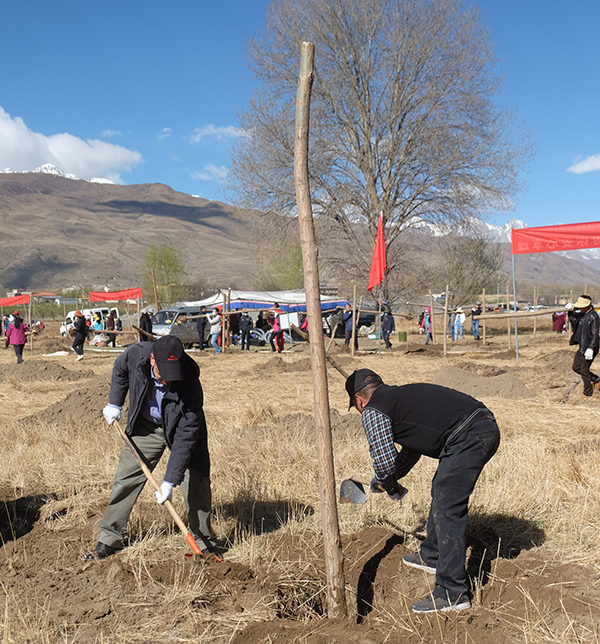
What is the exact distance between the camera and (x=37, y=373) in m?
13.6

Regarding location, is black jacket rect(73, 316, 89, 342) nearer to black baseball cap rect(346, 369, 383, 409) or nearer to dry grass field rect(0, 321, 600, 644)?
dry grass field rect(0, 321, 600, 644)

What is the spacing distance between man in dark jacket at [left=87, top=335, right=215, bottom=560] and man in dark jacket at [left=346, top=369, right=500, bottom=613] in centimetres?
114

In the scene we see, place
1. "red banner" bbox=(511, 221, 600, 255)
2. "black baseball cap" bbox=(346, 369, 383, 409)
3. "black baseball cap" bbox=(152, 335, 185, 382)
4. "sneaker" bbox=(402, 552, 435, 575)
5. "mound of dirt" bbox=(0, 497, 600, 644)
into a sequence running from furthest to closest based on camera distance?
"red banner" bbox=(511, 221, 600, 255) < "sneaker" bbox=(402, 552, 435, 575) < "black baseball cap" bbox=(152, 335, 185, 382) < "black baseball cap" bbox=(346, 369, 383, 409) < "mound of dirt" bbox=(0, 497, 600, 644)

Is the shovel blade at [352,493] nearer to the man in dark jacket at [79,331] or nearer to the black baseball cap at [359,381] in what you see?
the black baseball cap at [359,381]

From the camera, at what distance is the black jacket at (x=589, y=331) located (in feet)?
29.3

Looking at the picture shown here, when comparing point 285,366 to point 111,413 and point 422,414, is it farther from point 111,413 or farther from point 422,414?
point 422,414

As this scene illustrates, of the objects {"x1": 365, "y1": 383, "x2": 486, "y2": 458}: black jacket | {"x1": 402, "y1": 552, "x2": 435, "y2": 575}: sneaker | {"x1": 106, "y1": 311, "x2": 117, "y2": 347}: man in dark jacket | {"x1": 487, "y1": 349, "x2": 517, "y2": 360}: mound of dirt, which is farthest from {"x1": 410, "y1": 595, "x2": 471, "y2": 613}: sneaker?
{"x1": 106, "y1": 311, "x2": 117, "y2": 347}: man in dark jacket

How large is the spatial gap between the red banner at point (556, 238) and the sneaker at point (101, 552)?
1031cm

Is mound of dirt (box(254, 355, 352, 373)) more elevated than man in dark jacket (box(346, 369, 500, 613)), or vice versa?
man in dark jacket (box(346, 369, 500, 613))

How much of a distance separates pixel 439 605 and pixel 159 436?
202 centimetres

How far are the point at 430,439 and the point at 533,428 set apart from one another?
4733 mm

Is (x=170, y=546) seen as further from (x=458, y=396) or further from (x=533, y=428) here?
(x=533, y=428)

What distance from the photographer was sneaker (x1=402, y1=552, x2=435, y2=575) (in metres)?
3.59

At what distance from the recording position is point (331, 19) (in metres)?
24.4
